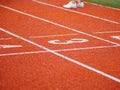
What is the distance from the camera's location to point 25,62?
8.03m

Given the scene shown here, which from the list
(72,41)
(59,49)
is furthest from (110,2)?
(59,49)

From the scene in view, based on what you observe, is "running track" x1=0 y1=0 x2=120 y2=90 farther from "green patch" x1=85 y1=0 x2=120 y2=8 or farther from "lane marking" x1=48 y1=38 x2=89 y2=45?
"green patch" x1=85 y1=0 x2=120 y2=8

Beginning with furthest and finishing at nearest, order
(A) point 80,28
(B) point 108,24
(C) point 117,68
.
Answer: (B) point 108,24, (A) point 80,28, (C) point 117,68

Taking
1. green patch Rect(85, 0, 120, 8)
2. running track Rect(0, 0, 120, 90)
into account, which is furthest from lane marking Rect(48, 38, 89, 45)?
green patch Rect(85, 0, 120, 8)

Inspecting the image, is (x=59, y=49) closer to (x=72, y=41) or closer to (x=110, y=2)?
(x=72, y=41)

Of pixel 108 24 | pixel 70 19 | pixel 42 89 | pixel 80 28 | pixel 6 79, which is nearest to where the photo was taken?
pixel 42 89

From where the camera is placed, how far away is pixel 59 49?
9148 mm

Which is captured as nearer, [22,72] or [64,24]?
[22,72]

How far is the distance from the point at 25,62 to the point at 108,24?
16.2ft

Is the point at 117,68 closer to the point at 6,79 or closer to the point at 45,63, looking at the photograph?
the point at 45,63

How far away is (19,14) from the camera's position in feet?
46.1

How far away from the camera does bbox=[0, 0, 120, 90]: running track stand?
692 centimetres

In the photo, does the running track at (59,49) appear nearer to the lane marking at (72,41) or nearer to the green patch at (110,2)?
the lane marking at (72,41)

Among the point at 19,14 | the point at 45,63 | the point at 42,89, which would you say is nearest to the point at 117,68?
the point at 45,63
